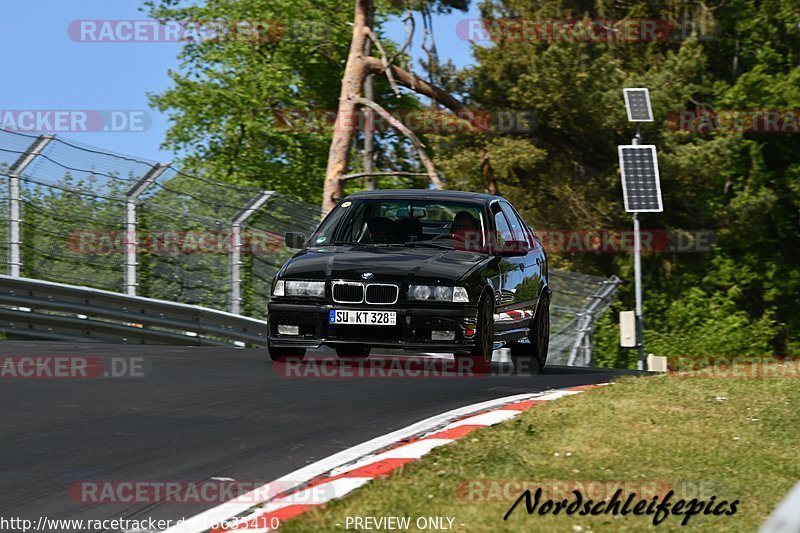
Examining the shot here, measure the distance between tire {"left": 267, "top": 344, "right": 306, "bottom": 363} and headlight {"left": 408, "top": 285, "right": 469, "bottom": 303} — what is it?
158cm

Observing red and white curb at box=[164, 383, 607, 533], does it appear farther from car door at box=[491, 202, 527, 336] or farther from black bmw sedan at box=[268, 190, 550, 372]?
car door at box=[491, 202, 527, 336]

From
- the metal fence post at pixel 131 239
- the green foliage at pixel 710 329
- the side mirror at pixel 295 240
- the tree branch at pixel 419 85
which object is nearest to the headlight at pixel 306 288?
the side mirror at pixel 295 240

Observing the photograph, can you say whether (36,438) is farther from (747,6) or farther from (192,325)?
(747,6)

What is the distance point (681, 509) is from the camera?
5797mm

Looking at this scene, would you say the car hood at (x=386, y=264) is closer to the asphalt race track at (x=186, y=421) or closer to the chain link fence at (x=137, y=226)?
the asphalt race track at (x=186, y=421)

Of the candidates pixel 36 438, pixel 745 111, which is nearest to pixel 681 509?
pixel 36 438

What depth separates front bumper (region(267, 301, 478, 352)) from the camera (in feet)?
35.1

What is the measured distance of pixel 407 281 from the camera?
10773 millimetres

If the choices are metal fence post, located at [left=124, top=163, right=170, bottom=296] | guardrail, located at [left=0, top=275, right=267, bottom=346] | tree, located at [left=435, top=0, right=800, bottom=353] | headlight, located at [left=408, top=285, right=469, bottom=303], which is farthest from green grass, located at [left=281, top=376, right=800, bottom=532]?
tree, located at [left=435, top=0, right=800, bottom=353]

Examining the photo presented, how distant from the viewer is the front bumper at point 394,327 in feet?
35.1

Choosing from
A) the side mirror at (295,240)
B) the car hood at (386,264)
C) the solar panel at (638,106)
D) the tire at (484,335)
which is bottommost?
the tire at (484,335)

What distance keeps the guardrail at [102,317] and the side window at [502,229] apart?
19.1 feet

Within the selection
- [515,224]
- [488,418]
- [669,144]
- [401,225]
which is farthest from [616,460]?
[669,144]

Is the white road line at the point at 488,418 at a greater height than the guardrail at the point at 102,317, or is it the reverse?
the guardrail at the point at 102,317
